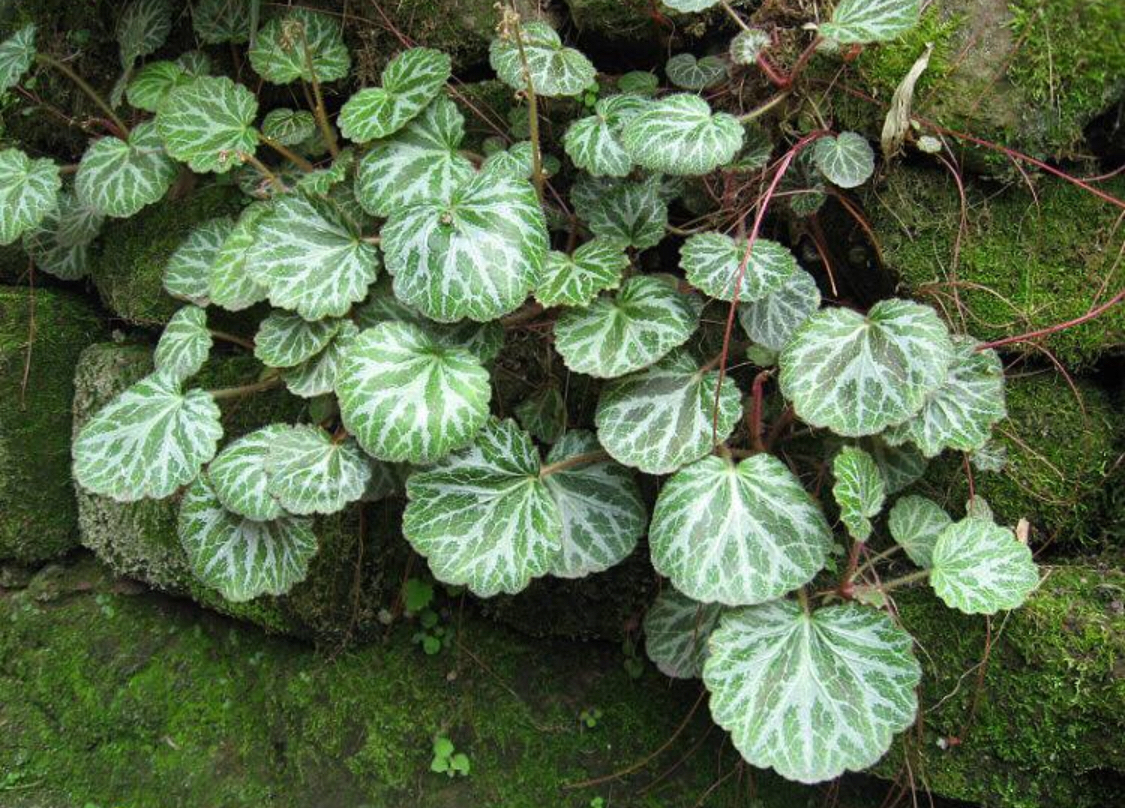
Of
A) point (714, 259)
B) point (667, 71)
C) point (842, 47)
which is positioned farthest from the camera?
point (667, 71)

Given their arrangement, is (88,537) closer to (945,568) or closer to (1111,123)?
(945,568)

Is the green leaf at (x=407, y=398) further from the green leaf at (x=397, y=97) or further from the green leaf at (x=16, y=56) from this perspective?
the green leaf at (x=16, y=56)

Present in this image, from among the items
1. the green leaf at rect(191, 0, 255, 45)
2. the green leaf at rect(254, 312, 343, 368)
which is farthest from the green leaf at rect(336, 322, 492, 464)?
the green leaf at rect(191, 0, 255, 45)

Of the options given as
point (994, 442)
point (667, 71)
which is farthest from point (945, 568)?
point (667, 71)

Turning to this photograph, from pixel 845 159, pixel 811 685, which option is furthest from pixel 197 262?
pixel 811 685

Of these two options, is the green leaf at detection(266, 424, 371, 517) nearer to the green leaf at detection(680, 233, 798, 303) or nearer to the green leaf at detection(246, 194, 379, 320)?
the green leaf at detection(246, 194, 379, 320)

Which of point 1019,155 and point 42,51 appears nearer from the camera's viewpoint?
point 1019,155

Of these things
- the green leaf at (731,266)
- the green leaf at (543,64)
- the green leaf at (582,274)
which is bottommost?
the green leaf at (582,274)

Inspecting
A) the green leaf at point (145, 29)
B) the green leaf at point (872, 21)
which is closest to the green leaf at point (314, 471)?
the green leaf at point (145, 29)
